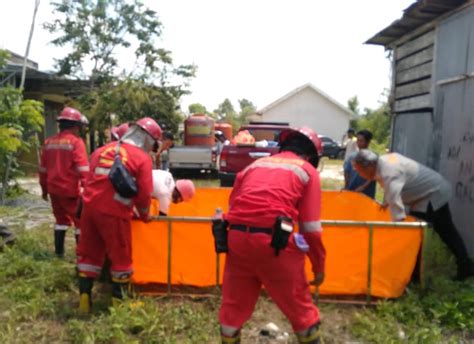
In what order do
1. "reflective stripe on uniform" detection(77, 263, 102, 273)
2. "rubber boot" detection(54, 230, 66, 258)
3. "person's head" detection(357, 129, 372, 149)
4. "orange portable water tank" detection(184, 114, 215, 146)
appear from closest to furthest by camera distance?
"reflective stripe on uniform" detection(77, 263, 102, 273), "rubber boot" detection(54, 230, 66, 258), "person's head" detection(357, 129, 372, 149), "orange portable water tank" detection(184, 114, 215, 146)

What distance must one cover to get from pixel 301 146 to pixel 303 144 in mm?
19

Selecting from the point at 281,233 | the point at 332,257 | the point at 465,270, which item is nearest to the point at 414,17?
the point at 465,270

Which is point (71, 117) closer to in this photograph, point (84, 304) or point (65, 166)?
point (65, 166)

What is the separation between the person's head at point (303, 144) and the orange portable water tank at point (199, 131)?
17.1 metres

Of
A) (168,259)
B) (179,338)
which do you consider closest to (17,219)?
(168,259)

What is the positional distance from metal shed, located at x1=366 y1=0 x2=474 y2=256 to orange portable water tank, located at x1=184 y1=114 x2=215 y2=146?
1216 centimetres

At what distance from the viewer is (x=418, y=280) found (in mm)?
4672

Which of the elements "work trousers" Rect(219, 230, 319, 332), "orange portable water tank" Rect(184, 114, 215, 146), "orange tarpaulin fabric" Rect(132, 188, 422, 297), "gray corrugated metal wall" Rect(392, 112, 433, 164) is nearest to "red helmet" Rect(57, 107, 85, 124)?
"orange tarpaulin fabric" Rect(132, 188, 422, 297)

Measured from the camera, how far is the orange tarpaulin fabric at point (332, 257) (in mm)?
4508

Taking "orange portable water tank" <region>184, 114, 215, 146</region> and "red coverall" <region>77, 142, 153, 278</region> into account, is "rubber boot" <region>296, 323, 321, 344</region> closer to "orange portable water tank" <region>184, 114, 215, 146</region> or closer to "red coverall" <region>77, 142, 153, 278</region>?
"red coverall" <region>77, 142, 153, 278</region>

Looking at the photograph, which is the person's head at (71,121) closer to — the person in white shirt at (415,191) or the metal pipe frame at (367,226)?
the metal pipe frame at (367,226)

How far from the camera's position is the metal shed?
6043 millimetres

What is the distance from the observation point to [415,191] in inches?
201

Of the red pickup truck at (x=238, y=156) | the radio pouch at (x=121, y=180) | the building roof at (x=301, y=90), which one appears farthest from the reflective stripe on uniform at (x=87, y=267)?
the building roof at (x=301, y=90)
